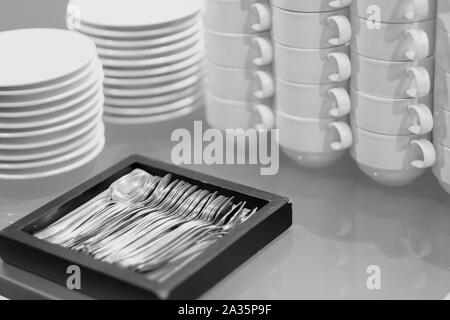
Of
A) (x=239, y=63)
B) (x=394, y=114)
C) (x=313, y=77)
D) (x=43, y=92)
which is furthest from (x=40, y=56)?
(x=394, y=114)

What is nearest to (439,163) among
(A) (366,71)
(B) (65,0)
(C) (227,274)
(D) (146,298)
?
(A) (366,71)

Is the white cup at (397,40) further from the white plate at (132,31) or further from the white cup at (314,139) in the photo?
the white plate at (132,31)

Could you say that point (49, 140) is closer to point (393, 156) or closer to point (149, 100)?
point (149, 100)

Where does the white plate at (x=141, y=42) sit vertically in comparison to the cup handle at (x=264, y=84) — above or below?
above

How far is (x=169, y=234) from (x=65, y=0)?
59 cm

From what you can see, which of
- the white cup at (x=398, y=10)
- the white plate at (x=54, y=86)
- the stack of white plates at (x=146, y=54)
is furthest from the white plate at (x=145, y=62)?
the white cup at (x=398, y=10)

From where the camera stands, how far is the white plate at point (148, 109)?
142 cm

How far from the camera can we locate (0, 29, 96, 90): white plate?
126 centimetres

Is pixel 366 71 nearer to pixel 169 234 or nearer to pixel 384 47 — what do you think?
pixel 384 47

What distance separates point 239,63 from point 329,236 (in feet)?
0.86

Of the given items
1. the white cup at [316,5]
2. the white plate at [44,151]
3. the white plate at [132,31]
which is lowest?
the white plate at [44,151]

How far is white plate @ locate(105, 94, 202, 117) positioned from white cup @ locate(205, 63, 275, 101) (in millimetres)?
85

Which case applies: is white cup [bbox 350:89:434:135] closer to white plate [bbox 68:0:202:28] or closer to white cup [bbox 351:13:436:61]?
white cup [bbox 351:13:436:61]
